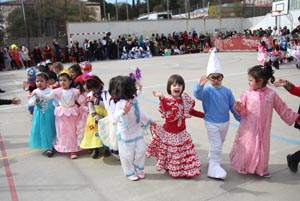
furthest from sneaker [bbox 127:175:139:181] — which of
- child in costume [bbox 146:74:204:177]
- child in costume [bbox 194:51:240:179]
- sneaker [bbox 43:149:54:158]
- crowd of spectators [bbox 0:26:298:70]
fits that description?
crowd of spectators [bbox 0:26:298:70]

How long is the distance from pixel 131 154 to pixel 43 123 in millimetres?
1687

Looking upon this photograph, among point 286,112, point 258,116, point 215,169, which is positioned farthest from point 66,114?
point 286,112

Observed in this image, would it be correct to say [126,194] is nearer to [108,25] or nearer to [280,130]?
[280,130]

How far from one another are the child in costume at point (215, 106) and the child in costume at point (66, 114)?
190 centimetres

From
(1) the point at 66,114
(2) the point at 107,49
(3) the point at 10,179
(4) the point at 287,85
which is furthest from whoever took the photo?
(2) the point at 107,49

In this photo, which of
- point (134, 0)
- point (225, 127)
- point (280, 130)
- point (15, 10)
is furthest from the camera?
point (134, 0)

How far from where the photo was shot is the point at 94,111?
411 cm

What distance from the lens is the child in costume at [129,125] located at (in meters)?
3.33

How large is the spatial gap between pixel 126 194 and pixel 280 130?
3066 millimetres

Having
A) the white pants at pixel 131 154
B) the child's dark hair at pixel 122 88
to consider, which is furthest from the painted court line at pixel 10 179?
the child's dark hair at pixel 122 88

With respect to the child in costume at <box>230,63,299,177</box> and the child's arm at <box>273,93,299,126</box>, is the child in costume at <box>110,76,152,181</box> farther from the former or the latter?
the child's arm at <box>273,93,299,126</box>

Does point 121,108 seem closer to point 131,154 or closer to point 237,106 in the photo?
point 131,154

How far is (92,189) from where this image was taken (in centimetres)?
339

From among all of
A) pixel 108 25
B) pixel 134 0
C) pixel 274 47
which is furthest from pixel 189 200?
pixel 134 0
